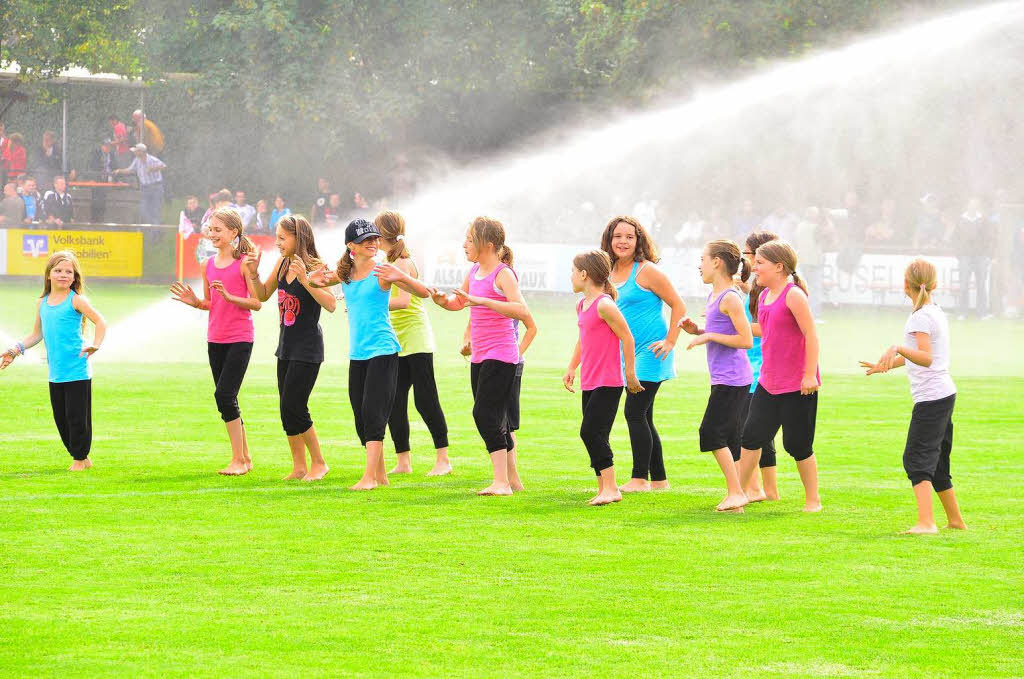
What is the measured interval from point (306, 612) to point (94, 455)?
5409 mm

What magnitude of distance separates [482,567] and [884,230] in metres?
27.4

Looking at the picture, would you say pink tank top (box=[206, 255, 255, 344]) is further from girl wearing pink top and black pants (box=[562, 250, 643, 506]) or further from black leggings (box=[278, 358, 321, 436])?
girl wearing pink top and black pants (box=[562, 250, 643, 506])

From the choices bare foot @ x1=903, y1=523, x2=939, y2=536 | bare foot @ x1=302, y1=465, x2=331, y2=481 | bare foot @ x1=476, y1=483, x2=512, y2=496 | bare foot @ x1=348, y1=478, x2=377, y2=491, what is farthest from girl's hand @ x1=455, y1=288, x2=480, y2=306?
bare foot @ x1=903, y1=523, x2=939, y2=536

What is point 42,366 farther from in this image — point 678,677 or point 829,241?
point 829,241

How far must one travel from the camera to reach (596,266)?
9.49 meters

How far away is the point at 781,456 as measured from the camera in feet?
39.9

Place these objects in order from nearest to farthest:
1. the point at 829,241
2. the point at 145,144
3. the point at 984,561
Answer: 1. the point at 984,561
2. the point at 829,241
3. the point at 145,144

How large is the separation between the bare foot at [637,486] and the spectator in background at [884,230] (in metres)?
23.8

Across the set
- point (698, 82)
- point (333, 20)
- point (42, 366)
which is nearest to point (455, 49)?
point (333, 20)

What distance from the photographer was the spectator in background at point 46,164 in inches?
1431

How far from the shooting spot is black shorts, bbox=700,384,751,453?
936 cm

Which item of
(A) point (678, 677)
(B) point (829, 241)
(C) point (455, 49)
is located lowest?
(A) point (678, 677)

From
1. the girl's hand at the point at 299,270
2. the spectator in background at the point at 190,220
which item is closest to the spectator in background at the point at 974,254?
the spectator in background at the point at 190,220

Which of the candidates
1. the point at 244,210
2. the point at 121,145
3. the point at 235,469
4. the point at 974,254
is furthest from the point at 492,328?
the point at 121,145
